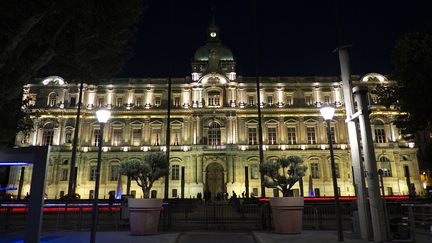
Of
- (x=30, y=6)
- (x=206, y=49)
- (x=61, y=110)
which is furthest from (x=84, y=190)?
(x=30, y=6)

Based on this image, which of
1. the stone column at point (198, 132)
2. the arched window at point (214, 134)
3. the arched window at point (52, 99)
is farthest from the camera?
the arched window at point (52, 99)

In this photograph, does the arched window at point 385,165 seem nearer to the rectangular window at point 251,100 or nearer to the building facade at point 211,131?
the building facade at point 211,131

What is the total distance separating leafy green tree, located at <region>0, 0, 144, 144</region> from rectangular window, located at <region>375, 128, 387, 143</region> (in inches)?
1508

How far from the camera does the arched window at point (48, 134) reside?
42375 mm

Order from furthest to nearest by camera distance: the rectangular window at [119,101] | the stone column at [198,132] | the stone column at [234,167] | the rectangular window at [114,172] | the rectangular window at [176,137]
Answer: the rectangular window at [119,101] → the rectangular window at [176,137] → the rectangular window at [114,172] → the stone column at [198,132] → the stone column at [234,167]

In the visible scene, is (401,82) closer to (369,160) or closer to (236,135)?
(369,160)

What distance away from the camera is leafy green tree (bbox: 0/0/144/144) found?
1147 cm

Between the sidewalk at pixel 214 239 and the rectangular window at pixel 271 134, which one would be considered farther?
the rectangular window at pixel 271 134

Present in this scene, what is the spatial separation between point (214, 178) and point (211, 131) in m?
6.16

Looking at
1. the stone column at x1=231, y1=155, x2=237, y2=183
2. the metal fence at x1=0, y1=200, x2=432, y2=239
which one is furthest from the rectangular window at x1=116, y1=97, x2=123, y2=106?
the metal fence at x1=0, y1=200, x2=432, y2=239

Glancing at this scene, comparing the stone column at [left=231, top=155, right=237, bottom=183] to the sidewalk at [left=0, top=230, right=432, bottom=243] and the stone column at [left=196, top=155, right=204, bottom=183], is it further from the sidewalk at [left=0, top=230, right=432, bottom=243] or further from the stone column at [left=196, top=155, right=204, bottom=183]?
the sidewalk at [left=0, top=230, right=432, bottom=243]

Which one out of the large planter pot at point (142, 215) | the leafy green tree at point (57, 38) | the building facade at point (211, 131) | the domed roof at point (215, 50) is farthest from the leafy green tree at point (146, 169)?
the domed roof at point (215, 50)

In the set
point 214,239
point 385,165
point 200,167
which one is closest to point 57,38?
point 214,239

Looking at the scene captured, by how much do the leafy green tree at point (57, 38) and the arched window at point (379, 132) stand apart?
126 feet
